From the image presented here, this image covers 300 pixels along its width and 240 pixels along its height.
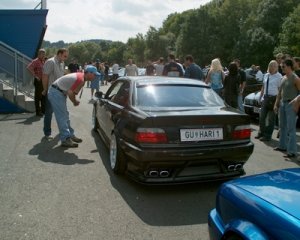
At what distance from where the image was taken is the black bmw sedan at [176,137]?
4.73 metres

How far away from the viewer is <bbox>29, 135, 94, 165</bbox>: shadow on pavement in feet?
21.6

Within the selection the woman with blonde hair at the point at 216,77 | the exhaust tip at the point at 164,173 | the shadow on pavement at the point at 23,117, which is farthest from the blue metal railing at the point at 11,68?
the exhaust tip at the point at 164,173

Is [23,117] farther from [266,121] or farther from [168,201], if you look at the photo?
[168,201]

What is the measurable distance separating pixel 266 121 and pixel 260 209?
6573 mm

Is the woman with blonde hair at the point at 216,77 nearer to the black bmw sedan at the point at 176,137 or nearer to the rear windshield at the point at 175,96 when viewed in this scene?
the rear windshield at the point at 175,96

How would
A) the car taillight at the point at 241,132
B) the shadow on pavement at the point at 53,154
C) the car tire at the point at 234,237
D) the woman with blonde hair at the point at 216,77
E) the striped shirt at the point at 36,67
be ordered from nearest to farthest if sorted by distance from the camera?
the car tire at the point at 234,237 < the car taillight at the point at 241,132 < the shadow on pavement at the point at 53,154 < the woman with blonde hair at the point at 216,77 < the striped shirt at the point at 36,67

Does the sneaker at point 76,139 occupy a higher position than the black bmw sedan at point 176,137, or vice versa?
the black bmw sedan at point 176,137

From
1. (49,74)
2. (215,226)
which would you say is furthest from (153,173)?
(49,74)

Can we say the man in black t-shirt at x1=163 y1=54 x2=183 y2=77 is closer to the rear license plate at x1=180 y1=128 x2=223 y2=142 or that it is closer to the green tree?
the rear license plate at x1=180 y1=128 x2=223 y2=142

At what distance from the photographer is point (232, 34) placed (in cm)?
7544

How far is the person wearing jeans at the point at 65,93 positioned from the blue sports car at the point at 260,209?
15.2 feet

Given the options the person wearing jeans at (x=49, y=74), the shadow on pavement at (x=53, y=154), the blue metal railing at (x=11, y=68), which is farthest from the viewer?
the blue metal railing at (x=11, y=68)

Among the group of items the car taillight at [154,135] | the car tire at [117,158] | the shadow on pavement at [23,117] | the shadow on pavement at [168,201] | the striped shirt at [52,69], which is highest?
the striped shirt at [52,69]

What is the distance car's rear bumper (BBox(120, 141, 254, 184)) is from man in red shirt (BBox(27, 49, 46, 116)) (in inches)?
267
